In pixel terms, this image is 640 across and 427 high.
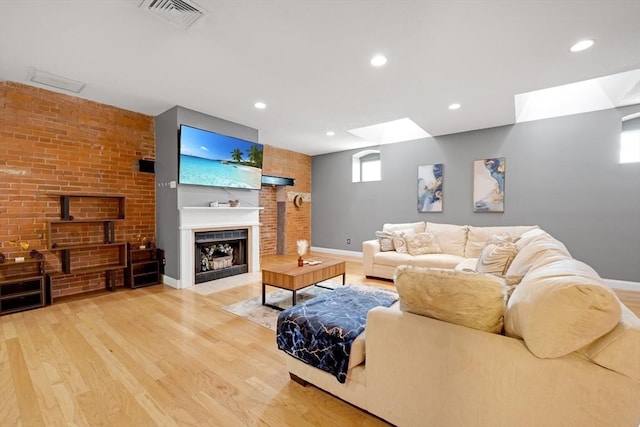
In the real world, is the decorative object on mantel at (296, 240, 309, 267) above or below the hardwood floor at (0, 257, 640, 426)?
above

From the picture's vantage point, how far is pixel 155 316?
2.84 metres

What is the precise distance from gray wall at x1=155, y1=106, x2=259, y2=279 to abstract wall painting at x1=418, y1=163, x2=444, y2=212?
381 cm

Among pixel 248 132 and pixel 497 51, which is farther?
pixel 248 132

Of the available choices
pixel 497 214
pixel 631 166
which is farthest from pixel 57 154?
pixel 631 166

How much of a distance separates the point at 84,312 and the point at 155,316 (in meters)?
0.84

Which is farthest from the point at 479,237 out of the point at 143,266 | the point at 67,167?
the point at 67,167

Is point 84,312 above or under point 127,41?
under

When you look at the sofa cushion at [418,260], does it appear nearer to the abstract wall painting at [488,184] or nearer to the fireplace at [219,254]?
the abstract wall painting at [488,184]

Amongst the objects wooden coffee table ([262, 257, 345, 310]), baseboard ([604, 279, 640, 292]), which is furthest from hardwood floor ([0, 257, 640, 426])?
baseboard ([604, 279, 640, 292])

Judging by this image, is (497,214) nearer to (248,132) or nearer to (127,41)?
(248,132)

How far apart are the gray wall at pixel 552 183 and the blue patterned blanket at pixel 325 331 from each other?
12.7 ft

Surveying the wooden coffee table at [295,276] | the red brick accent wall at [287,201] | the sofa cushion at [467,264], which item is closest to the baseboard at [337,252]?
the red brick accent wall at [287,201]

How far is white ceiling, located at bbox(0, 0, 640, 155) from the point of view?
77.2 inches

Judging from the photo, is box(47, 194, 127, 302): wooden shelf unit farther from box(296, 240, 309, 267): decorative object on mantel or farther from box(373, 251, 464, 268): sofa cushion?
box(373, 251, 464, 268): sofa cushion
